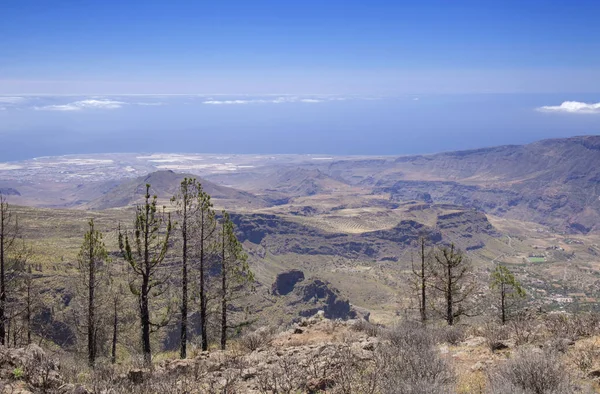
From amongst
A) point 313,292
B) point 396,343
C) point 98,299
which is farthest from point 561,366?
point 313,292

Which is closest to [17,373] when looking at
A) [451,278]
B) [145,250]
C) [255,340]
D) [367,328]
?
[255,340]

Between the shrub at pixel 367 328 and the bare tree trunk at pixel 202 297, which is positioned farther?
the bare tree trunk at pixel 202 297

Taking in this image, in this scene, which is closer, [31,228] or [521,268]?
[31,228]

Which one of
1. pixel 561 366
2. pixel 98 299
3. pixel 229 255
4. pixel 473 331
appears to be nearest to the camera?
pixel 561 366

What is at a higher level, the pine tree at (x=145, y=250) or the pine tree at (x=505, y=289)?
the pine tree at (x=145, y=250)

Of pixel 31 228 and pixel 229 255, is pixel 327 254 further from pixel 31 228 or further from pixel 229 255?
pixel 229 255

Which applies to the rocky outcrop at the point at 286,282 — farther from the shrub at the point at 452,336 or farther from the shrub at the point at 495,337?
the shrub at the point at 495,337

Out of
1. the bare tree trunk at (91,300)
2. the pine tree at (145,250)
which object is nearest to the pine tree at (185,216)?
the pine tree at (145,250)
